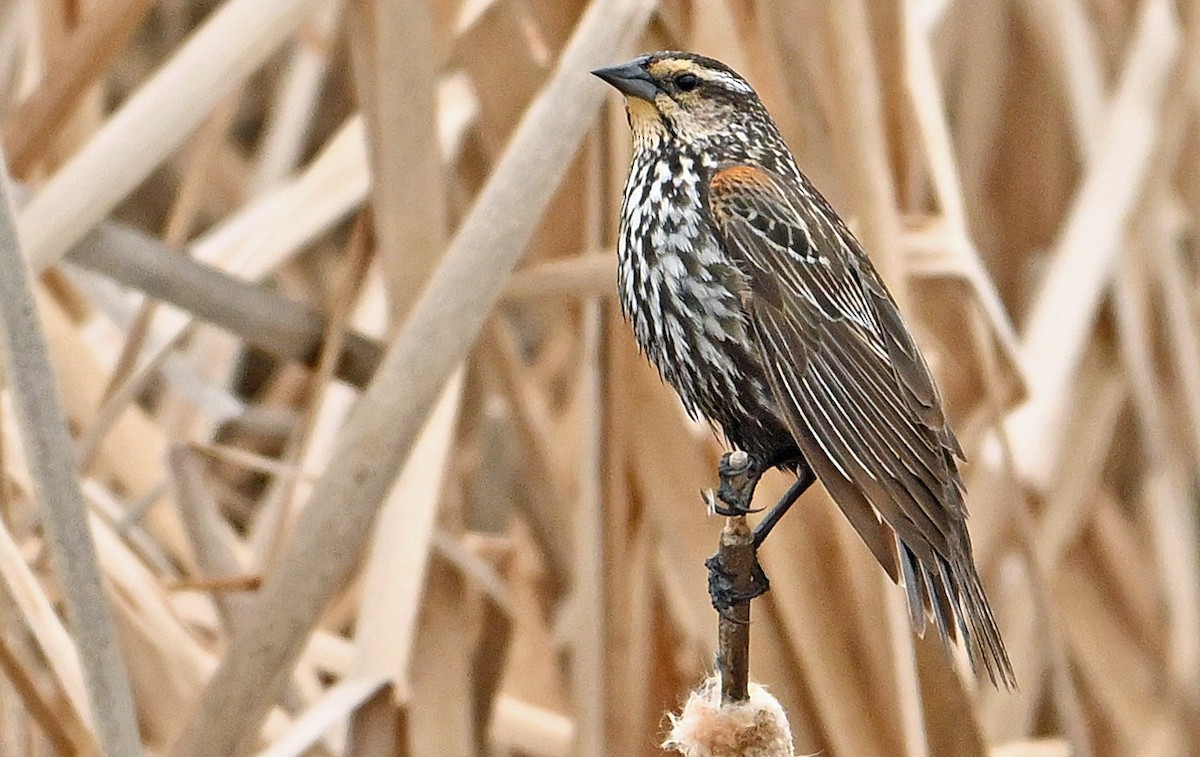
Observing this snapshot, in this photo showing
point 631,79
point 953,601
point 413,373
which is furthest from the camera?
point 413,373

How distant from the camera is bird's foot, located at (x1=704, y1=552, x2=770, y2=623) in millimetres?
1162

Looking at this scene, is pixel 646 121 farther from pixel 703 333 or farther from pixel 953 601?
pixel 953 601

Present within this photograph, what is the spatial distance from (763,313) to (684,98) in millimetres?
186

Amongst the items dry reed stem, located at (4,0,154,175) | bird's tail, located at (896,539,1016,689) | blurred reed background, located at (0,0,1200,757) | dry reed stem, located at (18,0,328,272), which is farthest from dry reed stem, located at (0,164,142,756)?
bird's tail, located at (896,539,1016,689)

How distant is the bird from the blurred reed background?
103 mm

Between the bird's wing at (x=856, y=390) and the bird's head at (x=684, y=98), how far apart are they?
0.05 metres

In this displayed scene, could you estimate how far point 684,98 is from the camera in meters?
1.26

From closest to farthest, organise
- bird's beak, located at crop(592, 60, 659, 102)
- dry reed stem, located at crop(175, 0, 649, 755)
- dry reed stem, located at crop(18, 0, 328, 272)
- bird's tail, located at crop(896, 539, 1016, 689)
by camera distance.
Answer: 1. bird's tail, located at crop(896, 539, 1016, 689)
2. bird's beak, located at crop(592, 60, 659, 102)
3. dry reed stem, located at crop(175, 0, 649, 755)
4. dry reed stem, located at crop(18, 0, 328, 272)

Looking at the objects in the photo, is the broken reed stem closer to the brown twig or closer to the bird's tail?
the brown twig

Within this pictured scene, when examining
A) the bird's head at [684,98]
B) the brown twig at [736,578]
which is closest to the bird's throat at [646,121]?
the bird's head at [684,98]

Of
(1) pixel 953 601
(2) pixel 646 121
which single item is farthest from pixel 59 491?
(1) pixel 953 601

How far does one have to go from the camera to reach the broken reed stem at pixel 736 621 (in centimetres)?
109

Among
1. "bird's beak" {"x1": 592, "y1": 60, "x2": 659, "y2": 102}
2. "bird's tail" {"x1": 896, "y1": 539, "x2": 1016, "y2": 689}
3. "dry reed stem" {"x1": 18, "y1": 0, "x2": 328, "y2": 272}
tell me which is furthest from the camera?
"dry reed stem" {"x1": 18, "y1": 0, "x2": 328, "y2": 272}

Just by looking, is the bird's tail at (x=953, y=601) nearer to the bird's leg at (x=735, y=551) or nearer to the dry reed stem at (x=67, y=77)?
the bird's leg at (x=735, y=551)
